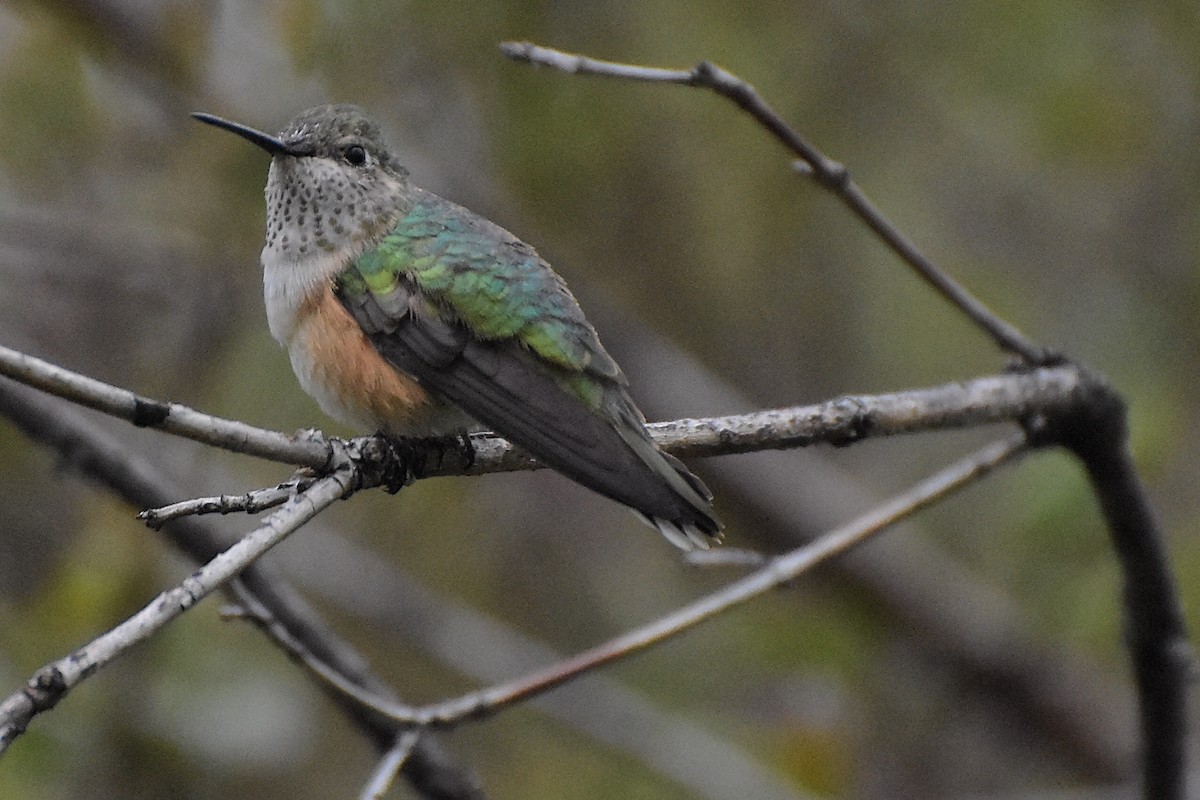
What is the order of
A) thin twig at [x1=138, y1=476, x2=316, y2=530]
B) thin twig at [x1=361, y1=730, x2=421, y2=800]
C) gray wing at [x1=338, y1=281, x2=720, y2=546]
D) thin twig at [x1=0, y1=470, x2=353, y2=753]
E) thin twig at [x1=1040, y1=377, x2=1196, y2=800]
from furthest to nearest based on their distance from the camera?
thin twig at [x1=1040, y1=377, x2=1196, y2=800], gray wing at [x1=338, y1=281, x2=720, y2=546], thin twig at [x1=361, y1=730, x2=421, y2=800], thin twig at [x1=138, y1=476, x2=316, y2=530], thin twig at [x1=0, y1=470, x2=353, y2=753]

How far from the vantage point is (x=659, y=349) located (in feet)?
21.2

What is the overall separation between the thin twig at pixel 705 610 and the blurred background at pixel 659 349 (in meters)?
1.69

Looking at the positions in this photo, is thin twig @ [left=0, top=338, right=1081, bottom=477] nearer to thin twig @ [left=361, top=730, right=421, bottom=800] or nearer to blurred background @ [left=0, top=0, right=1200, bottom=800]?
thin twig @ [left=361, top=730, right=421, bottom=800]

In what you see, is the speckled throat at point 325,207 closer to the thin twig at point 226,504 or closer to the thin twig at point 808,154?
the thin twig at point 808,154

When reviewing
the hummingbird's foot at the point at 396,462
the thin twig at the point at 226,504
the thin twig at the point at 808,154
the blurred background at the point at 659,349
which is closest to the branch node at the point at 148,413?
the thin twig at the point at 226,504

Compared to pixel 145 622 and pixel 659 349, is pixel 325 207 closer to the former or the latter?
pixel 145 622

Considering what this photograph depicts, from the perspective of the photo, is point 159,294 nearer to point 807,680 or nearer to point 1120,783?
point 807,680

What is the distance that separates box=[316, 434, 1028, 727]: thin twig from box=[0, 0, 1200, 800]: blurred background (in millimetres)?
1687

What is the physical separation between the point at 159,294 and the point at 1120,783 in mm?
5108

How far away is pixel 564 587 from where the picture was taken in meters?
6.98

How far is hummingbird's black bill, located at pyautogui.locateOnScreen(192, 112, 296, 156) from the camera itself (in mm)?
3311

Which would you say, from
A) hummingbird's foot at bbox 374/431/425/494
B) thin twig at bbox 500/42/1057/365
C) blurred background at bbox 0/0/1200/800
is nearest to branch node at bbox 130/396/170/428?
hummingbird's foot at bbox 374/431/425/494

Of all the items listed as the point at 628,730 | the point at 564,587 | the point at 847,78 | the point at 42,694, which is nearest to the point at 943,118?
the point at 847,78

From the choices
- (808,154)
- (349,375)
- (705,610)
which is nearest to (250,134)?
(349,375)
